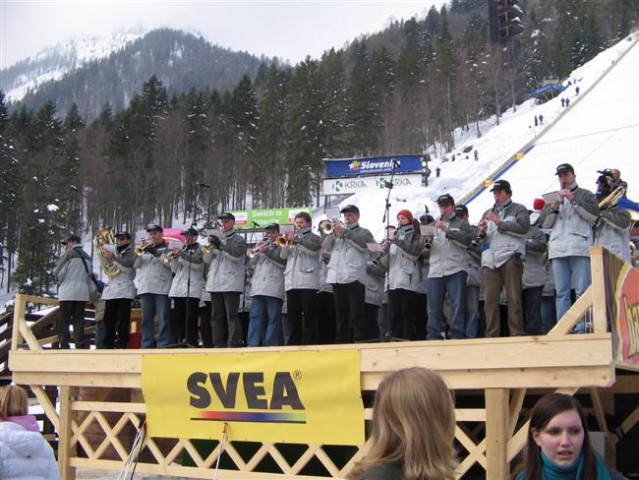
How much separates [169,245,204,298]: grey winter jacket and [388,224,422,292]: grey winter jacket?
2741 mm

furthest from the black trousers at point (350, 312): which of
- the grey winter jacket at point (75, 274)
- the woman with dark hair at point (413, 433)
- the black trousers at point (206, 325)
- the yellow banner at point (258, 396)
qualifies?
the woman with dark hair at point (413, 433)

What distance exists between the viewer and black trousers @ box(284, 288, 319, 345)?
8250 mm

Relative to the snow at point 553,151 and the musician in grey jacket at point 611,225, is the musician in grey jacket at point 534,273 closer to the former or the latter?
the musician in grey jacket at point 611,225

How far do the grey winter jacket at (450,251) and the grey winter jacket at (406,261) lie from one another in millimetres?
245

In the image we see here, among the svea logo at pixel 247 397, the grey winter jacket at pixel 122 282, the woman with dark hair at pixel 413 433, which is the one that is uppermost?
the grey winter jacket at pixel 122 282

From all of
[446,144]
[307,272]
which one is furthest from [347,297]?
[446,144]

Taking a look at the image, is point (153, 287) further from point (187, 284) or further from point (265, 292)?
point (265, 292)

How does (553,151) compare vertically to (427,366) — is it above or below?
above

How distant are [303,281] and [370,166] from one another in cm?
3433

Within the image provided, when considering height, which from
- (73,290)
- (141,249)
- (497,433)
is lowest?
(497,433)

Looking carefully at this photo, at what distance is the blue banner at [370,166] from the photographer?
136ft

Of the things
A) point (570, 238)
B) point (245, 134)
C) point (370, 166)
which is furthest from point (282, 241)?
point (245, 134)

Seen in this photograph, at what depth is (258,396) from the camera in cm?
709

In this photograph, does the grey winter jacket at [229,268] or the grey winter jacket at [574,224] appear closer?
the grey winter jacket at [574,224]
